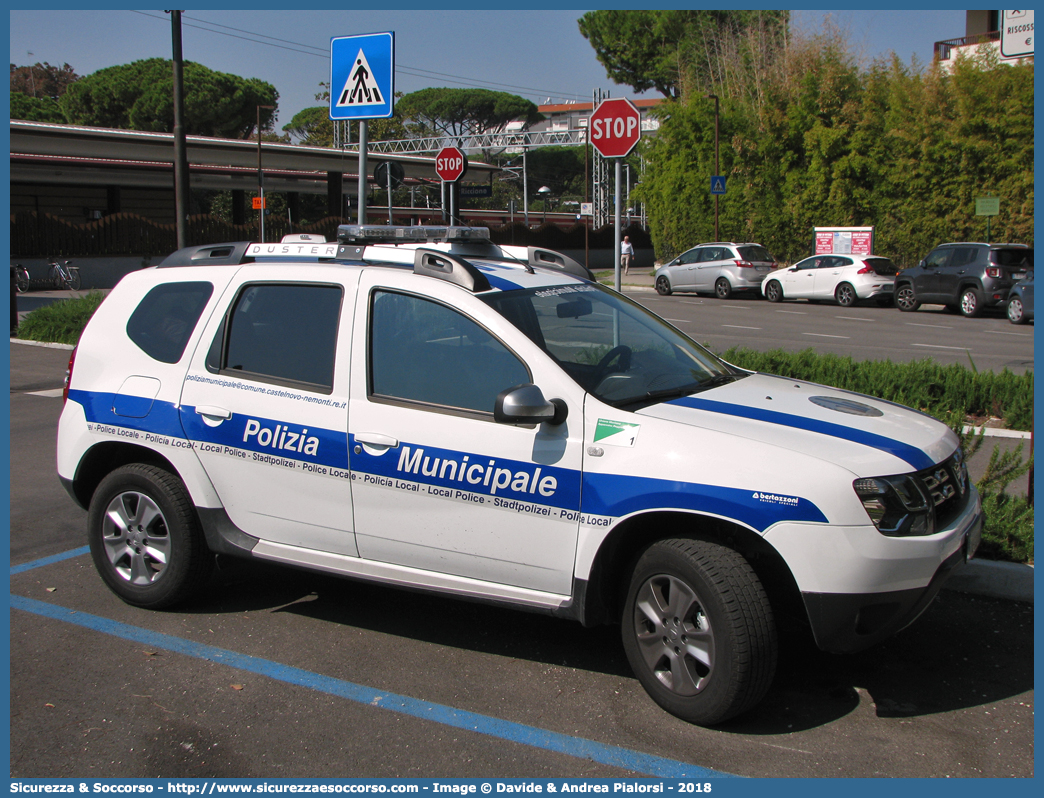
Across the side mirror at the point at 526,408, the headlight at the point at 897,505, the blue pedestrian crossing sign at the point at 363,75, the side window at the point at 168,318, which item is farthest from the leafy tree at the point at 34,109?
the headlight at the point at 897,505

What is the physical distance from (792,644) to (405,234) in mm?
2860

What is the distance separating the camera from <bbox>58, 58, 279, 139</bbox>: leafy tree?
2525 inches

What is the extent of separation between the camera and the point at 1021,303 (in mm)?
20016

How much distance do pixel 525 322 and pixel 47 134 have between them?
137 feet

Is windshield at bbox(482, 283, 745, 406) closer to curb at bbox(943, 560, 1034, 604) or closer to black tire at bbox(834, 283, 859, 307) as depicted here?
curb at bbox(943, 560, 1034, 604)

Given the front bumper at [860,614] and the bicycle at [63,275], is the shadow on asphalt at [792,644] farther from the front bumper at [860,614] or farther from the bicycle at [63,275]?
the bicycle at [63,275]

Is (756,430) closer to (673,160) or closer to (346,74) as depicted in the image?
(346,74)

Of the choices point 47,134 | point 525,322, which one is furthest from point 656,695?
point 47,134

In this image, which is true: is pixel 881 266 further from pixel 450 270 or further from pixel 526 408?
pixel 526 408

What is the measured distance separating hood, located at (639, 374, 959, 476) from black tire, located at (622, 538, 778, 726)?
1.63 feet

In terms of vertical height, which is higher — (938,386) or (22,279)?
(22,279)

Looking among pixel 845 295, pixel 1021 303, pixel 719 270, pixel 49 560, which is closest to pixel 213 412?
pixel 49 560

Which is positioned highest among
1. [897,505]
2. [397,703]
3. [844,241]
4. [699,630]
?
[844,241]

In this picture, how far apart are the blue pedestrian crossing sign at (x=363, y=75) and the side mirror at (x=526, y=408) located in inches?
193
